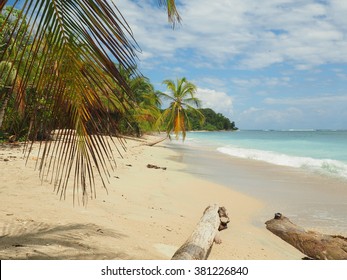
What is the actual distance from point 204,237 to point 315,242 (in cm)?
170

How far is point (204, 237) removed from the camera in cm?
426

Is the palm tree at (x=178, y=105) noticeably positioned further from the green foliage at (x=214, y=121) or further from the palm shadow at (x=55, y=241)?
the green foliage at (x=214, y=121)

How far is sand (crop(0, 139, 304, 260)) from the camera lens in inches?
142

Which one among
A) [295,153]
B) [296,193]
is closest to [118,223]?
[296,193]

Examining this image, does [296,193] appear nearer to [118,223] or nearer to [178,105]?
[118,223]

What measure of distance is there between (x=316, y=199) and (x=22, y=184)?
6.74 meters

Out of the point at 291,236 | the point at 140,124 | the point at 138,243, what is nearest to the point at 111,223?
the point at 138,243

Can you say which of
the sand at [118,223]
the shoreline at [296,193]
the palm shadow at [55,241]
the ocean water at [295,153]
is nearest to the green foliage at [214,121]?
A: the ocean water at [295,153]

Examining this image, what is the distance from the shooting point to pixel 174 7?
3.79 metres

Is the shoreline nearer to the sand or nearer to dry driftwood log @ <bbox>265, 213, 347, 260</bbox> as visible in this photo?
the sand

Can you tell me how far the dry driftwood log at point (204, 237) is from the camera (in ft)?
11.9

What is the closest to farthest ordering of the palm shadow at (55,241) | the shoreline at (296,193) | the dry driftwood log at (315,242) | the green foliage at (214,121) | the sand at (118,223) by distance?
1. the palm shadow at (55,241)
2. the sand at (118,223)
3. the dry driftwood log at (315,242)
4. the shoreline at (296,193)
5. the green foliage at (214,121)

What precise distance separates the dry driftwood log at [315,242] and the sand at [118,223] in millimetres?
141
